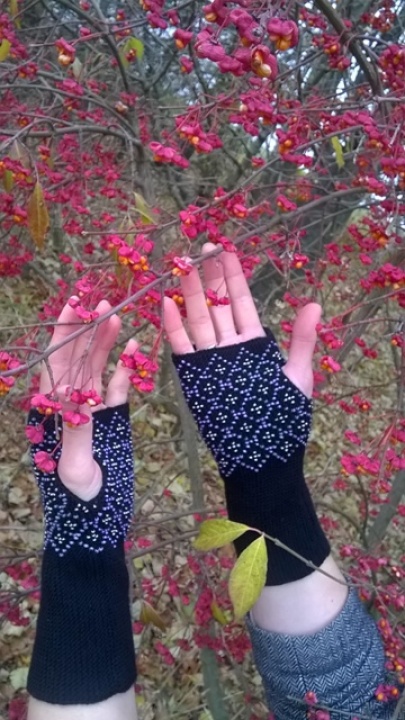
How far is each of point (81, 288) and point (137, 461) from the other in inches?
106

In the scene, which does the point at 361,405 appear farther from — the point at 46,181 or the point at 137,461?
the point at 137,461

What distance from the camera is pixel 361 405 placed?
1.51 m

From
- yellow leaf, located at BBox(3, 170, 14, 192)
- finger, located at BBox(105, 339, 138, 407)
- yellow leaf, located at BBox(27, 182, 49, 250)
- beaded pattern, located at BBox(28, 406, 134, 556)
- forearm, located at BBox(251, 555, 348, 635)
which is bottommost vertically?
forearm, located at BBox(251, 555, 348, 635)

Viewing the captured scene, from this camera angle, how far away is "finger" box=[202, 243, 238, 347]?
4.00 feet

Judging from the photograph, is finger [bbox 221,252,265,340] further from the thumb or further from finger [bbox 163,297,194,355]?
the thumb

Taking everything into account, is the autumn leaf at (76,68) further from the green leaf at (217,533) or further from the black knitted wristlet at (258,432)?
the green leaf at (217,533)

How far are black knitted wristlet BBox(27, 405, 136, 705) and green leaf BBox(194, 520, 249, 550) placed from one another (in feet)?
0.65

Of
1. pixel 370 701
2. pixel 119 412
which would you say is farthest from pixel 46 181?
pixel 370 701

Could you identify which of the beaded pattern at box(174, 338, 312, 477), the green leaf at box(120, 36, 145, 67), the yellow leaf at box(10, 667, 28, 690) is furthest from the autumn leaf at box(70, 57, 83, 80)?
the yellow leaf at box(10, 667, 28, 690)

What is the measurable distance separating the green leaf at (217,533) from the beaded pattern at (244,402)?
22 centimetres

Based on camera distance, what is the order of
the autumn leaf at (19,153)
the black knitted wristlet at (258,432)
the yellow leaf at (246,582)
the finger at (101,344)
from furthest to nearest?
the autumn leaf at (19,153) < the black knitted wristlet at (258,432) < the finger at (101,344) < the yellow leaf at (246,582)

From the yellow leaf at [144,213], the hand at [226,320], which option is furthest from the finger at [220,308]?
the yellow leaf at [144,213]

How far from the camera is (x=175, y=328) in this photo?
3.96 feet

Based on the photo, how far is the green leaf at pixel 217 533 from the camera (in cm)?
104
